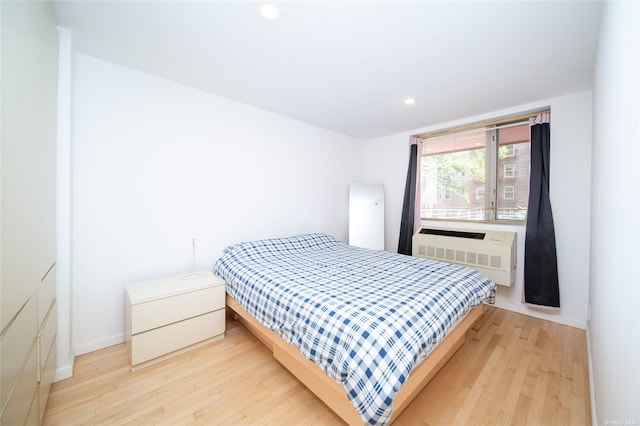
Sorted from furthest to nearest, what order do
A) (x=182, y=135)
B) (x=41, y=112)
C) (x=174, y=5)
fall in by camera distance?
(x=182, y=135) < (x=174, y=5) < (x=41, y=112)

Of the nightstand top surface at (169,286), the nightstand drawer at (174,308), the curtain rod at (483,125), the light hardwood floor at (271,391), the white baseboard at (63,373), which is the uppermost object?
the curtain rod at (483,125)

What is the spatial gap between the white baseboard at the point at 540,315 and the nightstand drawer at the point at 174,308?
3.23 metres

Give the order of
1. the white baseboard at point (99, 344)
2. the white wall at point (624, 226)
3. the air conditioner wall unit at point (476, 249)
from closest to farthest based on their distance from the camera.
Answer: the white wall at point (624, 226) < the white baseboard at point (99, 344) < the air conditioner wall unit at point (476, 249)

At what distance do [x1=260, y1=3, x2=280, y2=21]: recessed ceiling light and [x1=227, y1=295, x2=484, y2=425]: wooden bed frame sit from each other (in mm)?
2091

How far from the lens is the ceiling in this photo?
142 centimetres

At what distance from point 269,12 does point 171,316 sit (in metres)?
2.22

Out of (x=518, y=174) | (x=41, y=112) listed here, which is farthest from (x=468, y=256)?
(x=41, y=112)

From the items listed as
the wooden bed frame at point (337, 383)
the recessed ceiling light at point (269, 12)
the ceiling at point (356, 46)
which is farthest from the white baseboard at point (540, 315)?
the recessed ceiling light at point (269, 12)

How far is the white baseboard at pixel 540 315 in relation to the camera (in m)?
2.42

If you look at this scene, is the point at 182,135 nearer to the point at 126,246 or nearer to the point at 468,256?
the point at 126,246

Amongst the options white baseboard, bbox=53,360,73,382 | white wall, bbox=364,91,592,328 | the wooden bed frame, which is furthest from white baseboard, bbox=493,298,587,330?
white baseboard, bbox=53,360,73,382

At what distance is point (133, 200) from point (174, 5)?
153 centimetres

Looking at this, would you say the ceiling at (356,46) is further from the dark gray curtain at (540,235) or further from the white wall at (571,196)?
the dark gray curtain at (540,235)

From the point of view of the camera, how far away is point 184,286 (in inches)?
77.9
